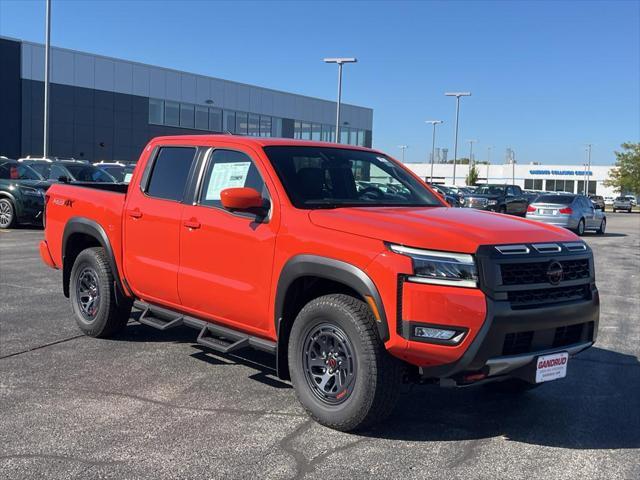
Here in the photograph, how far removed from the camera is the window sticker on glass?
17.0ft

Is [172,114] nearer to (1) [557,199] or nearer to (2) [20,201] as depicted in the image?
(1) [557,199]

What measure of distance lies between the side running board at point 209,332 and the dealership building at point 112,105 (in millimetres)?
39768

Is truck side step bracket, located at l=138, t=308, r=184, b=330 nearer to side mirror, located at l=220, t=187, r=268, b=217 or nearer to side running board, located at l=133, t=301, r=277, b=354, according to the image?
side running board, located at l=133, t=301, r=277, b=354

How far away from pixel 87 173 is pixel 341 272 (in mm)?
15803

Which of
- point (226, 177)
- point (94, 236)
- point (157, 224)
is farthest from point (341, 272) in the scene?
point (94, 236)

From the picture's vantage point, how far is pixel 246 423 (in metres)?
4.47

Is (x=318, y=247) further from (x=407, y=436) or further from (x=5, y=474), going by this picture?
(x=5, y=474)

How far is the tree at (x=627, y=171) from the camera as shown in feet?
254

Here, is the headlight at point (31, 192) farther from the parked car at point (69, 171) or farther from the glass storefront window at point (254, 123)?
the glass storefront window at point (254, 123)

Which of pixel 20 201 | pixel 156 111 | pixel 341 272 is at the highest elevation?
pixel 156 111

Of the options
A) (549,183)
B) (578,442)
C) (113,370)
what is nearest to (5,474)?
(113,370)

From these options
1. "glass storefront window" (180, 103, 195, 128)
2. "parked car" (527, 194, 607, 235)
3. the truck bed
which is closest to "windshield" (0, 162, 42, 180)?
the truck bed

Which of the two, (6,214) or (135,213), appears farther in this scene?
(6,214)

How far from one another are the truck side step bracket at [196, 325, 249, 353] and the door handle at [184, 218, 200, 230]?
0.77m
